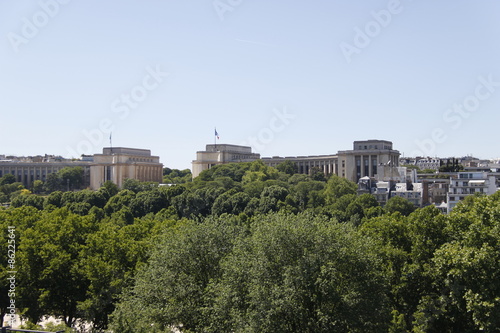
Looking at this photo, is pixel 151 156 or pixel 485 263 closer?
pixel 485 263

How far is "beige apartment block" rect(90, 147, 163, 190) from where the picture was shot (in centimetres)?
16638

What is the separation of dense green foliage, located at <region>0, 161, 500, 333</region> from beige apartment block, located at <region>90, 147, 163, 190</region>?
121443mm

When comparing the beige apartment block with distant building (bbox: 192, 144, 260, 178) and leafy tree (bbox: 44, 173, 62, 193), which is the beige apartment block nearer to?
leafy tree (bbox: 44, 173, 62, 193)

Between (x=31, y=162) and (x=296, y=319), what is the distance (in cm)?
16971

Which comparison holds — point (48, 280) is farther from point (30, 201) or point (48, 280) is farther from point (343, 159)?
point (343, 159)

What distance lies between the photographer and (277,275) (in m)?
30.0

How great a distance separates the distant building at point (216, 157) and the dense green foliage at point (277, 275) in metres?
130

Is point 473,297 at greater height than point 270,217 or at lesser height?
lesser

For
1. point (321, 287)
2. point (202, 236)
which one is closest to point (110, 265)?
point (202, 236)

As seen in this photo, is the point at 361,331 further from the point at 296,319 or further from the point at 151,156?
the point at 151,156

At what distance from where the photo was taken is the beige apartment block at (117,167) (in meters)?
166

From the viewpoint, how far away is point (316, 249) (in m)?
30.2

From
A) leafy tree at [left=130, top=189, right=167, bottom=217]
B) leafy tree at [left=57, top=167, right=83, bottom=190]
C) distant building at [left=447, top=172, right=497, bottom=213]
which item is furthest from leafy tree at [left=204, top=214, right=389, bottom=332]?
leafy tree at [left=57, top=167, right=83, bottom=190]

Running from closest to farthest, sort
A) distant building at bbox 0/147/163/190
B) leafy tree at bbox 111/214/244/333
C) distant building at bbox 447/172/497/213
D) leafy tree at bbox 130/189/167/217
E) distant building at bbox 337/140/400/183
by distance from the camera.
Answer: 1. leafy tree at bbox 111/214/244/333
2. distant building at bbox 447/172/497/213
3. leafy tree at bbox 130/189/167/217
4. distant building at bbox 337/140/400/183
5. distant building at bbox 0/147/163/190
